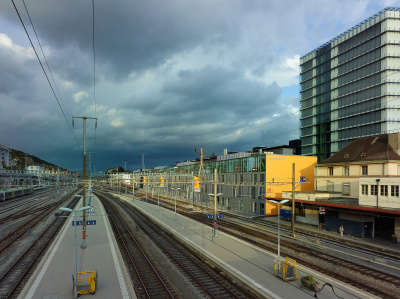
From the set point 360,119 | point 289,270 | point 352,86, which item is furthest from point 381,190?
point 352,86

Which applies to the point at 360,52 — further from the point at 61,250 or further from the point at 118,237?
the point at 61,250

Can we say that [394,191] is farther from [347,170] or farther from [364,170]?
[347,170]

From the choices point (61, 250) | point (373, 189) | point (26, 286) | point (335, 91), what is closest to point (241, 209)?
point (373, 189)

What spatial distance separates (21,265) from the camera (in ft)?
77.0

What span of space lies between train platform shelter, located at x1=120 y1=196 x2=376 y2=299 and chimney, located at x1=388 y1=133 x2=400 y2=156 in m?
30.1

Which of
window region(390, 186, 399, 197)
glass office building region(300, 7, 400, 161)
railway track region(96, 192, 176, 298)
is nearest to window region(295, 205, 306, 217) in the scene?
window region(390, 186, 399, 197)

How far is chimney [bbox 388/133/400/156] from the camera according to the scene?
42.3m

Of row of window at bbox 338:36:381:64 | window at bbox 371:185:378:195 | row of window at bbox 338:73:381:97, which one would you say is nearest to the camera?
window at bbox 371:185:378:195

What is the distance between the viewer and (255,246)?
2956 cm

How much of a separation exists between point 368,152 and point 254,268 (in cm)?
3490

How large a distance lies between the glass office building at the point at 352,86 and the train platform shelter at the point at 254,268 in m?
66.2

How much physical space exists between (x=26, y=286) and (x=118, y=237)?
643 inches

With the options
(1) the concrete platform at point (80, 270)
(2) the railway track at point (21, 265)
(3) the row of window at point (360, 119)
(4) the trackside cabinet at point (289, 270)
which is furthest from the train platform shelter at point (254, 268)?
(3) the row of window at point (360, 119)

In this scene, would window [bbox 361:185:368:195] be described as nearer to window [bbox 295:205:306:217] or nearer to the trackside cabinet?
window [bbox 295:205:306:217]
